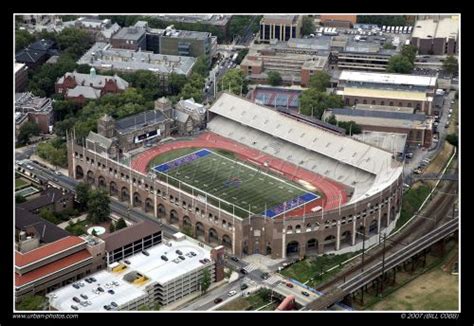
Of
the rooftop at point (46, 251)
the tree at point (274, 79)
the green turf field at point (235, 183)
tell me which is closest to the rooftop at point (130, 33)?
the tree at point (274, 79)

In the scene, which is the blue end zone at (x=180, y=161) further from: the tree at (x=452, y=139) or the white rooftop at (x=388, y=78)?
the tree at (x=452, y=139)

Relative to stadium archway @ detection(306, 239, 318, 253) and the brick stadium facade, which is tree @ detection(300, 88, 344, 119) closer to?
the brick stadium facade

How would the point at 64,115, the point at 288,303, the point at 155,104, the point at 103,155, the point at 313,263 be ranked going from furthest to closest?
the point at 64,115 → the point at 155,104 → the point at 103,155 → the point at 313,263 → the point at 288,303

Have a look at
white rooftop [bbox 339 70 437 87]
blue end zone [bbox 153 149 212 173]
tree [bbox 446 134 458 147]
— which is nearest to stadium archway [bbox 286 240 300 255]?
blue end zone [bbox 153 149 212 173]

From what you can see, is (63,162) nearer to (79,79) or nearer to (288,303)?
(79,79)

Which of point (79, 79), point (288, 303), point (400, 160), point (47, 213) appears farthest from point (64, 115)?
point (288, 303)

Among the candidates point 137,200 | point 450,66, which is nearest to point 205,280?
point 137,200
